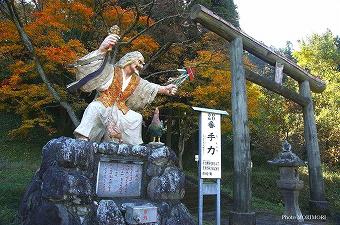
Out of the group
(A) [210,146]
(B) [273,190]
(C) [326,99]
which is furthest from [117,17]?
(C) [326,99]

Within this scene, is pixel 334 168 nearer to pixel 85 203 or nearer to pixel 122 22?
pixel 122 22

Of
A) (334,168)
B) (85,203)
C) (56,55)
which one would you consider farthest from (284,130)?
(85,203)

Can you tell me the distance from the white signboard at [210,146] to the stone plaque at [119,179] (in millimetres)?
1329

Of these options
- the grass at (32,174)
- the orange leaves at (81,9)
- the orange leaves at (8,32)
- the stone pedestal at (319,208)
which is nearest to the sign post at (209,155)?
the grass at (32,174)

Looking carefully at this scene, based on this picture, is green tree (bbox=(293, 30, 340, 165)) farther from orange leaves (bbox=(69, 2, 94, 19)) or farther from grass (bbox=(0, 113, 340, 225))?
orange leaves (bbox=(69, 2, 94, 19))

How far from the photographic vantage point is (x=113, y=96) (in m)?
5.64

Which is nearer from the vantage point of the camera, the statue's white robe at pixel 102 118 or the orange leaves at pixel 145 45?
the statue's white robe at pixel 102 118

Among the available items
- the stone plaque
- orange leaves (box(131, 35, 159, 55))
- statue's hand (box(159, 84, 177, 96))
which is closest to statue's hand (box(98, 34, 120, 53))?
statue's hand (box(159, 84, 177, 96))

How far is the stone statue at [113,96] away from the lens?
17.5 ft

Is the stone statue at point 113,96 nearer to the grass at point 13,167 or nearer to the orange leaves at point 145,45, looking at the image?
the grass at point 13,167

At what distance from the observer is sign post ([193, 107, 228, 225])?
607 cm

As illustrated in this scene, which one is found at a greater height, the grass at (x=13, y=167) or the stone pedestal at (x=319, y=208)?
the grass at (x=13, y=167)

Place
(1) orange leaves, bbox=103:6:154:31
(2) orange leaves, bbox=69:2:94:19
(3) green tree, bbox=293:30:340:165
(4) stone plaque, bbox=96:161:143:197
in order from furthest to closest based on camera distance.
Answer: (3) green tree, bbox=293:30:340:165 → (1) orange leaves, bbox=103:6:154:31 → (2) orange leaves, bbox=69:2:94:19 → (4) stone plaque, bbox=96:161:143:197

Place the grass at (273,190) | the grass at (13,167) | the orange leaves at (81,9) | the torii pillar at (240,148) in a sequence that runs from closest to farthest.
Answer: the grass at (13,167) < the torii pillar at (240,148) < the orange leaves at (81,9) < the grass at (273,190)
